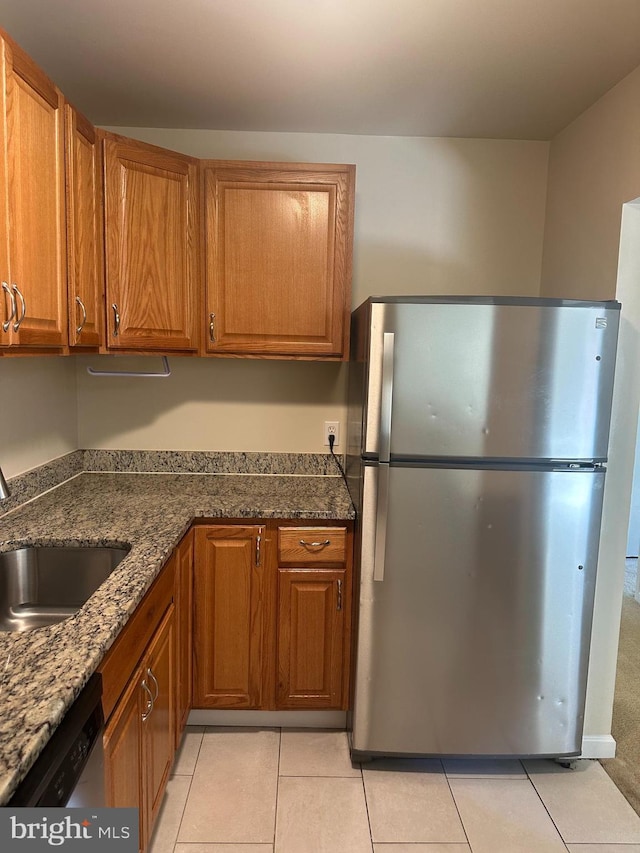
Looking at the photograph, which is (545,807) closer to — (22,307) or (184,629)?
(184,629)

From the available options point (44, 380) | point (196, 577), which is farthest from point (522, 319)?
point (44, 380)

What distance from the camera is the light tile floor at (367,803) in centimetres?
180

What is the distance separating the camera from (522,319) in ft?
6.23

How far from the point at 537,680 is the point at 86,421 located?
7.02 feet

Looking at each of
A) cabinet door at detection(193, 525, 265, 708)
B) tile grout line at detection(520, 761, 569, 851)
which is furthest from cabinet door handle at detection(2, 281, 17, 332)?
tile grout line at detection(520, 761, 569, 851)

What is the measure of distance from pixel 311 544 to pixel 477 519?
1.99 feet

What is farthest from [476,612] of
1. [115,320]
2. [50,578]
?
[115,320]

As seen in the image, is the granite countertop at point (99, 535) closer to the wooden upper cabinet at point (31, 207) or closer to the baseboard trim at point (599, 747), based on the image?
the wooden upper cabinet at point (31, 207)

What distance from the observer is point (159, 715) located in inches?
67.0

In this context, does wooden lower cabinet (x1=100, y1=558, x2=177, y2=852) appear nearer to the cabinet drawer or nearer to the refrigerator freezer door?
the cabinet drawer

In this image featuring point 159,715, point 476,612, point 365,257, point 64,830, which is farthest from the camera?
point 365,257

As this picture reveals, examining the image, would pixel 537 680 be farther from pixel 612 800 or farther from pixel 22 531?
pixel 22 531

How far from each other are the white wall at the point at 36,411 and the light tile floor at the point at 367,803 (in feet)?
4.07

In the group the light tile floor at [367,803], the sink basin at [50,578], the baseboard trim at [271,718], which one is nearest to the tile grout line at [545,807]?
the light tile floor at [367,803]
